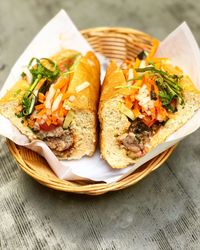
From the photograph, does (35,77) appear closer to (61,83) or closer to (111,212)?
(61,83)

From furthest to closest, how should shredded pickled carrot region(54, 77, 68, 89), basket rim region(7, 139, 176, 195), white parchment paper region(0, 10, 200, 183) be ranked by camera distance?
shredded pickled carrot region(54, 77, 68, 89), white parchment paper region(0, 10, 200, 183), basket rim region(7, 139, 176, 195)

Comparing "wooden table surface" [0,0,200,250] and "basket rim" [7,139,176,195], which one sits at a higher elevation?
"basket rim" [7,139,176,195]

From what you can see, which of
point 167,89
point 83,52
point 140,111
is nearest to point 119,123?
point 140,111

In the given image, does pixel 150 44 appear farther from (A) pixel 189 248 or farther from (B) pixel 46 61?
(A) pixel 189 248

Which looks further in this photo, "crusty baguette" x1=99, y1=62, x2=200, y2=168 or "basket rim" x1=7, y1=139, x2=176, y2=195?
"crusty baguette" x1=99, y1=62, x2=200, y2=168

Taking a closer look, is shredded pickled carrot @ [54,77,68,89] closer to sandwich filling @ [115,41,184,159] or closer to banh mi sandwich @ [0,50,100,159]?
banh mi sandwich @ [0,50,100,159]

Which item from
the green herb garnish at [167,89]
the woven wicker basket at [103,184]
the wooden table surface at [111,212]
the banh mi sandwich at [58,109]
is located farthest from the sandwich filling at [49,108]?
the green herb garnish at [167,89]

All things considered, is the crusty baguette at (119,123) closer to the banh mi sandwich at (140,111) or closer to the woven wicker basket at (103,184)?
the banh mi sandwich at (140,111)

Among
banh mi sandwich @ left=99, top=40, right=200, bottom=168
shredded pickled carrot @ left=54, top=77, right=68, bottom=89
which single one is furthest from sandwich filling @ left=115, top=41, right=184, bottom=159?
shredded pickled carrot @ left=54, top=77, right=68, bottom=89

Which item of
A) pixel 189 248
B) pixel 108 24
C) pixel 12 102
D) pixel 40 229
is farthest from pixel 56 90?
pixel 108 24
